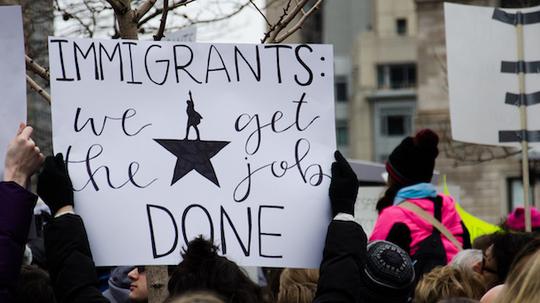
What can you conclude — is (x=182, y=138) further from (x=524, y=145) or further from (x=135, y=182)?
(x=524, y=145)

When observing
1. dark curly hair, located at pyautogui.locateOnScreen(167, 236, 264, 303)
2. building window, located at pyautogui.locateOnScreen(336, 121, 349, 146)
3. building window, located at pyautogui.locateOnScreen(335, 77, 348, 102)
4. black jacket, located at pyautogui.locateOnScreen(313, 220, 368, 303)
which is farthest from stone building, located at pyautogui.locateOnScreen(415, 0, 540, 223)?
building window, located at pyautogui.locateOnScreen(336, 121, 349, 146)

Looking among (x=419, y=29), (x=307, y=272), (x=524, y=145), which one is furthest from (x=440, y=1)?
(x=307, y=272)

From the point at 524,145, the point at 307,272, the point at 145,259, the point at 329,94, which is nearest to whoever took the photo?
the point at 145,259

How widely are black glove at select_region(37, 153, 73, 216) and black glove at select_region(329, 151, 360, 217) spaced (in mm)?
906

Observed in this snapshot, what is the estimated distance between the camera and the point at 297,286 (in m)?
4.98

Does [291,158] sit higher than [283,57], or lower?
lower

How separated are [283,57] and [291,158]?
0.38 meters

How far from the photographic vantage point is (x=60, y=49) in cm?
404

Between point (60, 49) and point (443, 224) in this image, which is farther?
point (443, 224)

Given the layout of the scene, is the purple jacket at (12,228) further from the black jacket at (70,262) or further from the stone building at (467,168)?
the stone building at (467,168)

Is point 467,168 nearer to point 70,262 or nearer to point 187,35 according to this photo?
point 187,35

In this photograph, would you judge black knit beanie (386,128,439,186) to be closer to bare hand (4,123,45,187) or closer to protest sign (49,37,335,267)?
protest sign (49,37,335,267)

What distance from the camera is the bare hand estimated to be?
3.75 metres

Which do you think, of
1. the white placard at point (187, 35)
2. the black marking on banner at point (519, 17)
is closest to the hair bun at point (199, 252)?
the white placard at point (187, 35)
